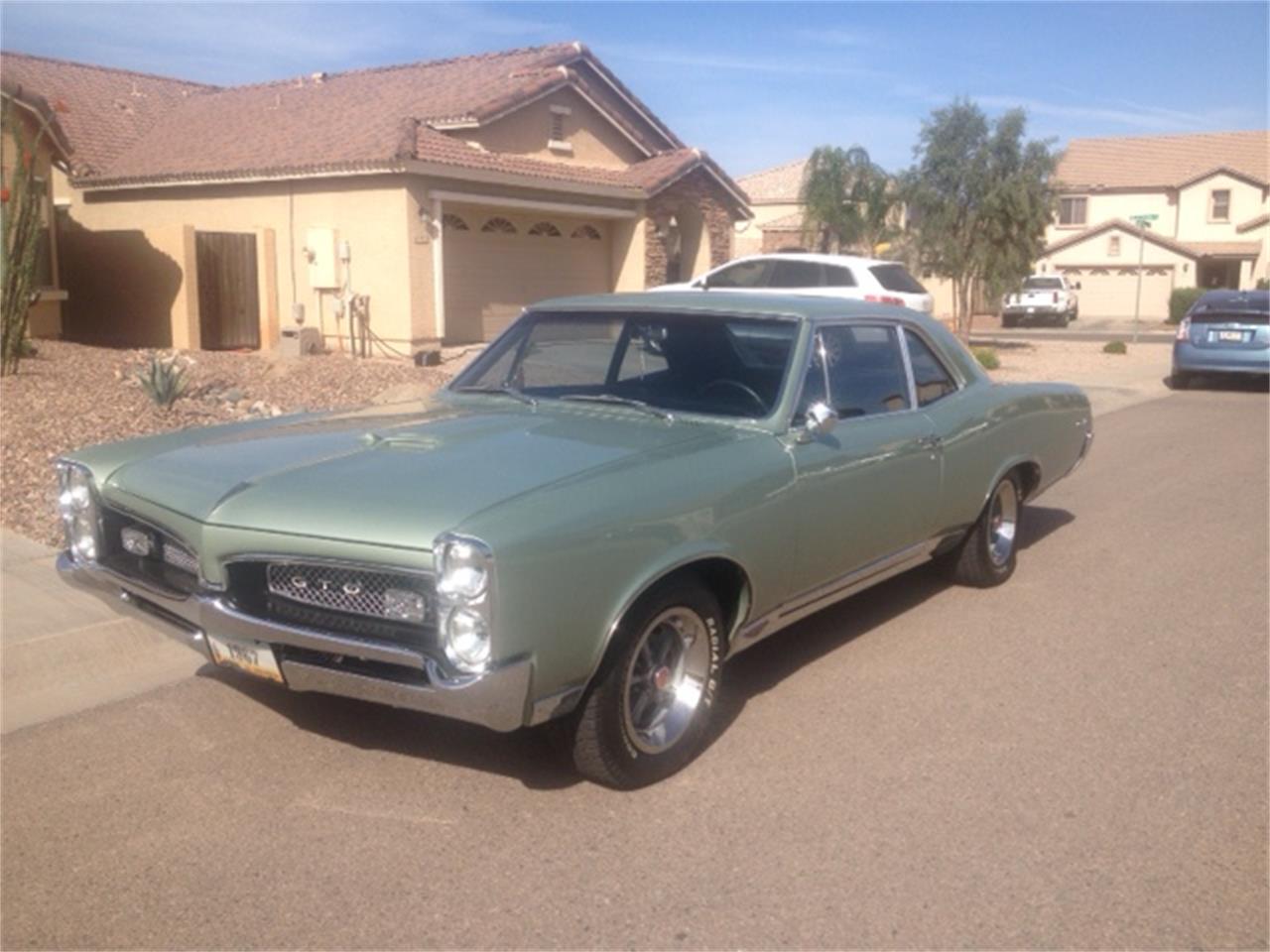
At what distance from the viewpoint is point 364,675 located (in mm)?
3762

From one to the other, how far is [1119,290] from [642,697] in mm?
47597

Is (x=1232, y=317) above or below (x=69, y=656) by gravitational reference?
above

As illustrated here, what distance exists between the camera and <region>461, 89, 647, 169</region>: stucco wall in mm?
19491

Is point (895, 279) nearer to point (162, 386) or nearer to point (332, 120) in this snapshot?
point (332, 120)

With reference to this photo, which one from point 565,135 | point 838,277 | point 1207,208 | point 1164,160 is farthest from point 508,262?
point 1164,160

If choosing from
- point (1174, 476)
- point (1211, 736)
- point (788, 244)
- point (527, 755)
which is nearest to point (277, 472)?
point (527, 755)

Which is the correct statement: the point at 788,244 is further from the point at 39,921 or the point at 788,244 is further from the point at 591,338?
the point at 39,921

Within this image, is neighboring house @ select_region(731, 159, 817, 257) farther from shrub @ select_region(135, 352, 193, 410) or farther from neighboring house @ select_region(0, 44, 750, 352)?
shrub @ select_region(135, 352, 193, 410)

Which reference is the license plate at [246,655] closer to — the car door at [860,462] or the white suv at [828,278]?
the car door at [860,462]

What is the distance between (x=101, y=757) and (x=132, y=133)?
21.8 metres

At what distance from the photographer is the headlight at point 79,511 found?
4562mm

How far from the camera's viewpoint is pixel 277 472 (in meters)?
4.19

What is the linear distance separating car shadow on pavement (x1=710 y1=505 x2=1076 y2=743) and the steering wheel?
1.20 m

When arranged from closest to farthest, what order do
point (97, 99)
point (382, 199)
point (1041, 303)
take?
point (382, 199)
point (97, 99)
point (1041, 303)
